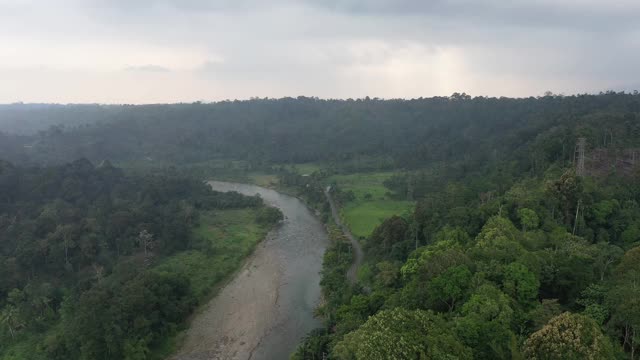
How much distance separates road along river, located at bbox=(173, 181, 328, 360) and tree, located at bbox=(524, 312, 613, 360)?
1739 cm

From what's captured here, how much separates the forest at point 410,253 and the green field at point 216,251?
2.22 metres

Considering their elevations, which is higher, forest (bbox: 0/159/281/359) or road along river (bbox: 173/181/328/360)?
forest (bbox: 0/159/281/359)

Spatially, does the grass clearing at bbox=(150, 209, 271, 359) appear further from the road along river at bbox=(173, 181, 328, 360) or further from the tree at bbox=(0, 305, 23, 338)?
the tree at bbox=(0, 305, 23, 338)

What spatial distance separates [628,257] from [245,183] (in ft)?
262

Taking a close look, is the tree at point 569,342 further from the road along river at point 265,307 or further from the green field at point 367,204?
the green field at point 367,204

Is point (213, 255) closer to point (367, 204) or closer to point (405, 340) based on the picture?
point (367, 204)

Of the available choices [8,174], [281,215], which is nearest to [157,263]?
[281,215]

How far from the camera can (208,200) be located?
2699 inches

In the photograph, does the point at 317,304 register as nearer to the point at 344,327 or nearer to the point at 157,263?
the point at 344,327

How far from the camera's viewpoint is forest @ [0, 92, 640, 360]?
1862 centimetres

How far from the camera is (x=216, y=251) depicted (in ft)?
159

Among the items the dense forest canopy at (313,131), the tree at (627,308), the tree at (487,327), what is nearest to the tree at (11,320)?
the tree at (487,327)

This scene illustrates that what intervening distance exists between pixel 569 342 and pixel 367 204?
52.4 m

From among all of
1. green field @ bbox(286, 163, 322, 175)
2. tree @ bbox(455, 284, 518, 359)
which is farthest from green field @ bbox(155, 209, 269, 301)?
green field @ bbox(286, 163, 322, 175)
